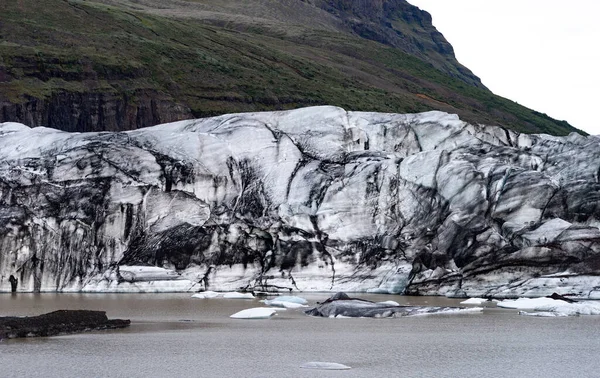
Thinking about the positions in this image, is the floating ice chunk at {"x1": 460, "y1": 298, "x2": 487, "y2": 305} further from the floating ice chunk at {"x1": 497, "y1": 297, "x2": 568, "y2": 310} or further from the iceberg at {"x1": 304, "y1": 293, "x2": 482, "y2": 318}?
the iceberg at {"x1": 304, "y1": 293, "x2": 482, "y2": 318}

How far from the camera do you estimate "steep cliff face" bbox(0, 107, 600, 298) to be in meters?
39.5

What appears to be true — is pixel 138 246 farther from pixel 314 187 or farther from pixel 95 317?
pixel 95 317

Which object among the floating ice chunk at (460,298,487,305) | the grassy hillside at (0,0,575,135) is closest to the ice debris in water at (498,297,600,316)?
the floating ice chunk at (460,298,487,305)

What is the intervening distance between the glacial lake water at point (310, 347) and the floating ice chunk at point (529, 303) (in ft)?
4.15

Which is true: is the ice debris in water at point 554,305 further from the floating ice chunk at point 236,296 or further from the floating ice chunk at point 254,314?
the floating ice chunk at point 236,296

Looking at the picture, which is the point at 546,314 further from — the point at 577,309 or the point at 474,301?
the point at 474,301

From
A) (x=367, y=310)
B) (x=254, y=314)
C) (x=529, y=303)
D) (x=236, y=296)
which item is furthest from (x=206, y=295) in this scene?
(x=529, y=303)

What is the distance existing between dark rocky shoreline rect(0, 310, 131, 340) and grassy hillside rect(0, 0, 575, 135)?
6367 centimetres

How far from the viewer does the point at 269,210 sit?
42062 mm

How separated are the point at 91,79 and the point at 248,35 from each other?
51.1 m

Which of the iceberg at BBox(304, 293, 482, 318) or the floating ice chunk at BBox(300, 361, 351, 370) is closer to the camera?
the floating ice chunk at BBox(300, 361, 351, 370)

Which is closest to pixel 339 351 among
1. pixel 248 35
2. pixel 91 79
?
pixel 91 79

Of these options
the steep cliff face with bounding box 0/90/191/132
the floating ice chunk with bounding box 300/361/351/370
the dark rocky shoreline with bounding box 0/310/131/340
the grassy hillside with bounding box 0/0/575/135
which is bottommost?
the floating ice chunk with bounding box 300/361/351/370

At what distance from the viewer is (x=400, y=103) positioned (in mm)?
118625
